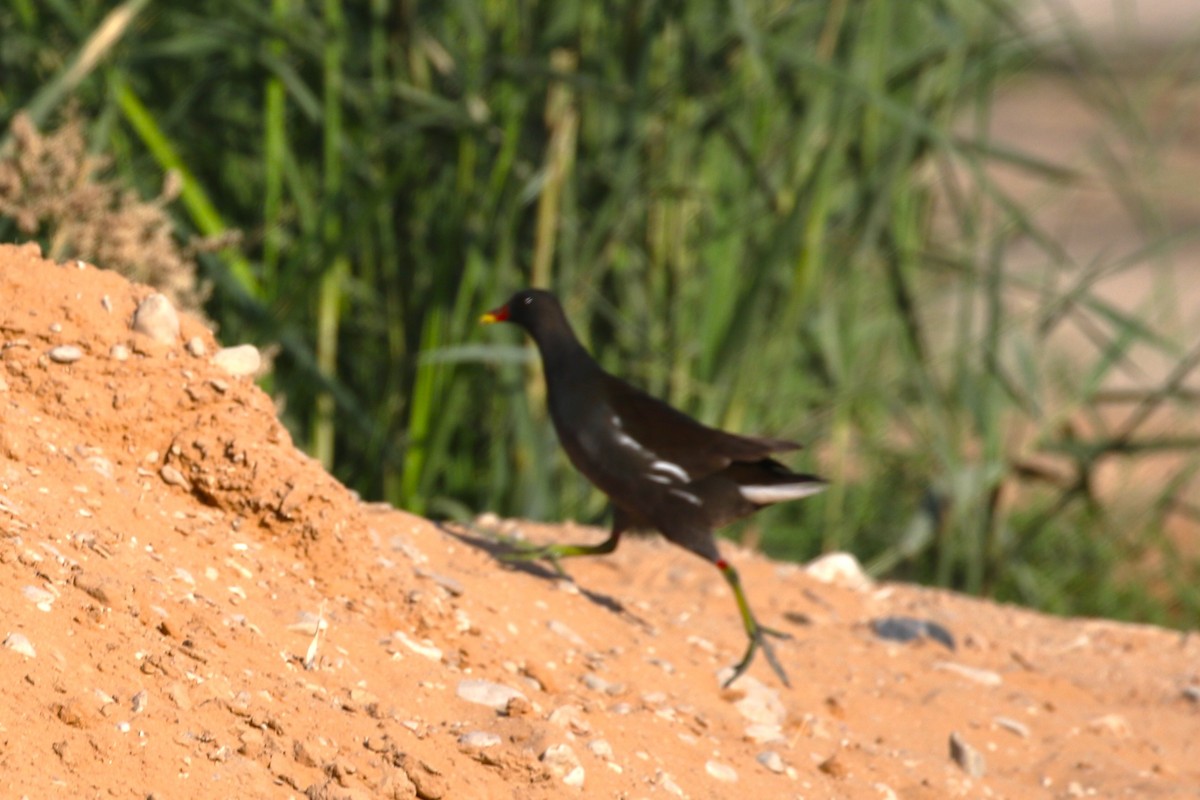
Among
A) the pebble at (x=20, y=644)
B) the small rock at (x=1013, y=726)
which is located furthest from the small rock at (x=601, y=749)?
the small rock at (x=1013, y=726)

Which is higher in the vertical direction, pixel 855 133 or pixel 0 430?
pixel 855 133

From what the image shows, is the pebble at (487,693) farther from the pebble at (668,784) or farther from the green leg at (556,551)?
the green leg at (556,551)

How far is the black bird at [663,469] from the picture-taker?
357cm

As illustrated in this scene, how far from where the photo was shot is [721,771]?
2805 millimetres

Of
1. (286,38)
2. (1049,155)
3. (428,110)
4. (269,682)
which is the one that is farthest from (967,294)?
(1049,155)

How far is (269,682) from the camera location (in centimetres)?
245

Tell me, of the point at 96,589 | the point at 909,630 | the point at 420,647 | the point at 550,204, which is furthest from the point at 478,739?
the point at 550,204

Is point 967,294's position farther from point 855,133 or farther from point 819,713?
point 819,713

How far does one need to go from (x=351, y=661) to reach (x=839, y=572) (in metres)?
1.91

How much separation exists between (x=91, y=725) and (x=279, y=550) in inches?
29.7

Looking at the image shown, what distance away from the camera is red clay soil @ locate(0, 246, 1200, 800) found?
2291mm

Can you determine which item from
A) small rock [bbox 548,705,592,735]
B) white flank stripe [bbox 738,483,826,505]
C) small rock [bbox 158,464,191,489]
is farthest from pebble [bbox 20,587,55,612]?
white flank stripe [bbox 738,483,826,505]

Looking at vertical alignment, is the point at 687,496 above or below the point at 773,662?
above

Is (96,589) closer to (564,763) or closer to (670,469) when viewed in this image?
(564,763)
